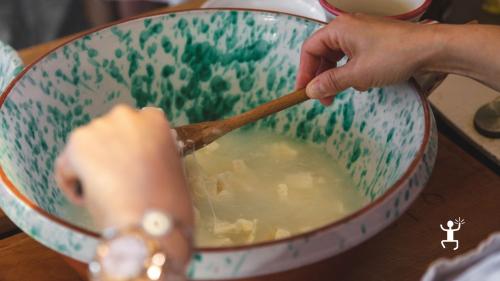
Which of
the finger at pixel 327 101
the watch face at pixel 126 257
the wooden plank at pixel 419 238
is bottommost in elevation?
the wooden plank at pixel 419 238

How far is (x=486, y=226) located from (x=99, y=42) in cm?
48

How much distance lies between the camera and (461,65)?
62cm

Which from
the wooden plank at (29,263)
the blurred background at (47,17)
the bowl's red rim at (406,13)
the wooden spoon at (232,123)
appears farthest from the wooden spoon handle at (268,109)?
the blurred background at (47,17)

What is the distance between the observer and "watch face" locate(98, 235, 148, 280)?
31cm

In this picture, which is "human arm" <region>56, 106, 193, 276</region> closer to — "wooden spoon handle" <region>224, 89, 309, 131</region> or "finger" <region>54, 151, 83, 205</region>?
"finger" <region>54, 151, 83, 205</region>

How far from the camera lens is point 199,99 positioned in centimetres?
82

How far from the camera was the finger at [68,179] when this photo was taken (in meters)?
0.35

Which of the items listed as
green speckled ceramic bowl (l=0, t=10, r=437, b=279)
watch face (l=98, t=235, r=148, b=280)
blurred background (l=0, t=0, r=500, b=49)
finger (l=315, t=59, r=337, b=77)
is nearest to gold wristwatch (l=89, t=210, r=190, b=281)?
watch face (l=98, t=235, r=148, b=280)

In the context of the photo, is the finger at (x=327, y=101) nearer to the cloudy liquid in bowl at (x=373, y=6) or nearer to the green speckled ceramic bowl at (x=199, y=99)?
the green speckled ceramic bowl at (x=199, y=99)

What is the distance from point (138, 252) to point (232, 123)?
0.37 meters

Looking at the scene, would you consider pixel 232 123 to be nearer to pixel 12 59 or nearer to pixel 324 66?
pixel 324 66

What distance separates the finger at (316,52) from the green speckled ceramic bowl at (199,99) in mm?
52

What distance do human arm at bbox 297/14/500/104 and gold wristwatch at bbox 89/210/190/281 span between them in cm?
35

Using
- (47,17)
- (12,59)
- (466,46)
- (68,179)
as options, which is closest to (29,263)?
(12,59)
